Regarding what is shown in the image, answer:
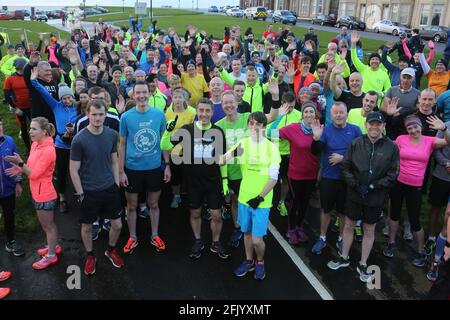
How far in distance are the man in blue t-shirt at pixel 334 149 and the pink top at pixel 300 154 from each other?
0.53 feet

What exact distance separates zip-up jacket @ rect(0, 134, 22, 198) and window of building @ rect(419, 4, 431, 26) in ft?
150

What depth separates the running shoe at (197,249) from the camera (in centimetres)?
487

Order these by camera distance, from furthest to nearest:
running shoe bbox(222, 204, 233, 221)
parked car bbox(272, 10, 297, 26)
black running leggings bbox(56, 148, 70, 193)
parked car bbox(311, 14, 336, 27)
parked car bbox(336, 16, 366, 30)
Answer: parked car bbox(311, 14, 336, 27), parked car bbox(272, 10, 297, 26), parked car bbox(336, 16, 366, 30), running shoe bbox(222, 204, 233, 221), black running leggings bbox(56, 148, 70, 193)

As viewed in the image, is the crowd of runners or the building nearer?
the crowd of runners

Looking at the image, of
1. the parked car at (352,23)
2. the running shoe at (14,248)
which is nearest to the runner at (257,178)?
the running shoe at (14,248)

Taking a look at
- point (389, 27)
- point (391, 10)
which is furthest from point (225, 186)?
point (391, 10)

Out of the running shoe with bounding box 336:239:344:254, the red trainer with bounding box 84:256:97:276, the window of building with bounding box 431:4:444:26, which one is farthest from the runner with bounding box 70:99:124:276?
the window of building with bounding box 431:4:444:26

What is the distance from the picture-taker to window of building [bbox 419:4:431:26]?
1564 inches

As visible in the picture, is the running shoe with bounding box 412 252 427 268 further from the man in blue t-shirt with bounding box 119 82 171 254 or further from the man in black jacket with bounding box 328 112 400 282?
the man in blue t-shirt with bounding box 119 82 171 254

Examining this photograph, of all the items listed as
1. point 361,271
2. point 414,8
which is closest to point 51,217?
point 361,271

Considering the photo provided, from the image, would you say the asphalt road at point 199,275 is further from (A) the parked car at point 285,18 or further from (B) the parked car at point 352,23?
(A) the parked car at point 285,18

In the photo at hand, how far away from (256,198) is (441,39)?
32943mm

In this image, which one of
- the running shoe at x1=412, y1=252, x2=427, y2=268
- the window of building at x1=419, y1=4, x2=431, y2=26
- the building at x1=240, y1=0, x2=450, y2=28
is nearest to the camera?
the running shoe at x1=412, y1=252, x2=427, y2=268

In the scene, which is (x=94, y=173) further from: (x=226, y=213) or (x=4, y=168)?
(x=226, y=213)
